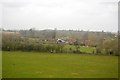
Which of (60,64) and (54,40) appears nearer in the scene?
(60,64)

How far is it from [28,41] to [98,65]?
24.3 ft

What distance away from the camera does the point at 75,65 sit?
1642cm

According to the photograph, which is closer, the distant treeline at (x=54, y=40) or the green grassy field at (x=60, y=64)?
the green grassy field at (x=60, y=64)

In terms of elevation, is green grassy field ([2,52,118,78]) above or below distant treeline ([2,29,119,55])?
below

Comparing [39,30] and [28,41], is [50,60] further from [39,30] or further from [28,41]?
[39,30]

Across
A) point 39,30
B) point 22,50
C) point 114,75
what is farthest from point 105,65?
point 39,30

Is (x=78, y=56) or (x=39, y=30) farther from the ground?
(x=39, y=30)

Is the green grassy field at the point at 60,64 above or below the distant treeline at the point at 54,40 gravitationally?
below

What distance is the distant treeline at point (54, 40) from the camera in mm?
20094

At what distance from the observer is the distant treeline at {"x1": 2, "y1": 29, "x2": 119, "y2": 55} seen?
65.9 ft

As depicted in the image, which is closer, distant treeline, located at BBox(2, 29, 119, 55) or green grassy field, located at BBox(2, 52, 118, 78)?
green grassy field, located at BBox(2, 52, 118, 78)

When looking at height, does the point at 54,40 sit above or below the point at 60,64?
above

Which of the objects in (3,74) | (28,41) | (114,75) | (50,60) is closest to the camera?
(3,74)

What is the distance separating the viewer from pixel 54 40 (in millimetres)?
23906
